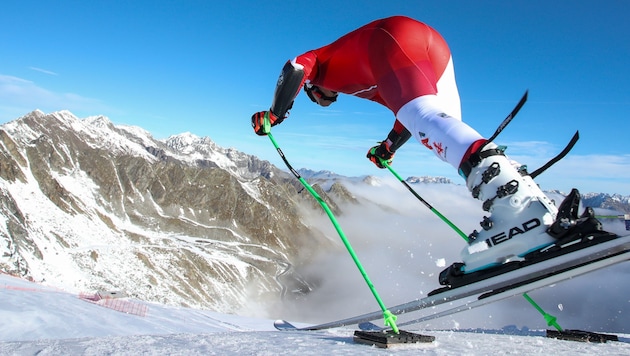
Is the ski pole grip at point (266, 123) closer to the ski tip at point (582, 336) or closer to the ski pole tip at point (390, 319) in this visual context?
the ski pole tip at point (390, 319)

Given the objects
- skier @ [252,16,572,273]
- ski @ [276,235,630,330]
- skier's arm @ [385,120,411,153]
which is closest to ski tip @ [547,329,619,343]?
ski @ [276,235,630,330]

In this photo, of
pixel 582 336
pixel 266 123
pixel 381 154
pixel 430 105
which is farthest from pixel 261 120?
pixel 582 336

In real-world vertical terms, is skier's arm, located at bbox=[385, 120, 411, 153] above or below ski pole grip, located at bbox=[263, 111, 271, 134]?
above

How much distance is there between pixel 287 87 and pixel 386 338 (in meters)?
3.59

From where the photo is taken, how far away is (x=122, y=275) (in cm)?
16288

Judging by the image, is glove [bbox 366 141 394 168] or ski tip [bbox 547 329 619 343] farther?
glove [bbox 366 141 394 168]

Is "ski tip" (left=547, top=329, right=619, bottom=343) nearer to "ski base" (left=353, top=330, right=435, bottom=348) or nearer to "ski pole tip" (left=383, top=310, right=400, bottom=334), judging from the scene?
"ski base" (left=353, top=330, right=435, bottom=348)

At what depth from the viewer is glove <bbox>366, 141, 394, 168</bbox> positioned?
796 centimetres

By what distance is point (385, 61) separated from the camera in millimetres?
4840

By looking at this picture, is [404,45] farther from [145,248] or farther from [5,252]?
[145,248]

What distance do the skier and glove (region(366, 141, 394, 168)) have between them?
1503 millimetres

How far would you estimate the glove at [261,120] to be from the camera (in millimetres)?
6477

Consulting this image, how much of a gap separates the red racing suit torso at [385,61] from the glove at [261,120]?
797 mm

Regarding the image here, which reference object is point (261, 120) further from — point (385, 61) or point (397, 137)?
point (397, 137)
